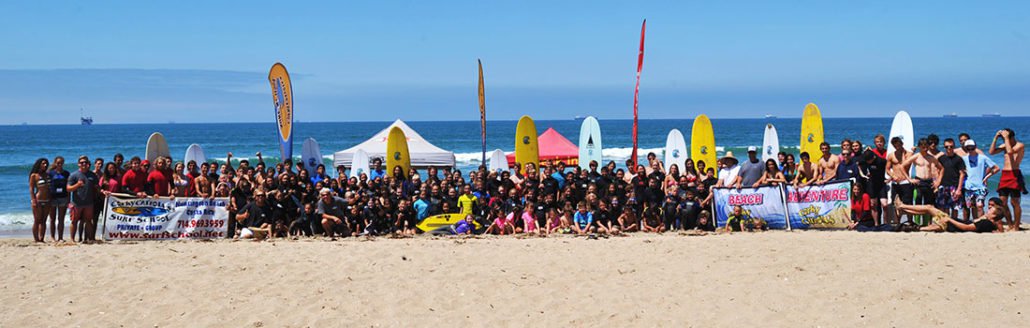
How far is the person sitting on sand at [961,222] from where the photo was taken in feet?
30.0

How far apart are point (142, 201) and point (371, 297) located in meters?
4.21

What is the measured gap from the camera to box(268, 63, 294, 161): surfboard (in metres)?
13.4

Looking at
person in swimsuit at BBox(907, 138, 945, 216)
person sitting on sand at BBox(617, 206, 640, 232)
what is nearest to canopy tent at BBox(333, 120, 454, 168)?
person sitting on sand at BBox(617, 206, 640, 232)

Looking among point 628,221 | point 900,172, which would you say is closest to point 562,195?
point 628,221

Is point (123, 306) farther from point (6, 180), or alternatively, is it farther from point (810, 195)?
point (6, 180)

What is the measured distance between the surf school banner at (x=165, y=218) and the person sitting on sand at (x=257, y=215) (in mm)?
230

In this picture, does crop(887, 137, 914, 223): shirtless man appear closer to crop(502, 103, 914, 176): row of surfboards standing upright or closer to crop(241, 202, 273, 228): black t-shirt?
crop(502, 103, 914, 176): row of surfboards standing upright

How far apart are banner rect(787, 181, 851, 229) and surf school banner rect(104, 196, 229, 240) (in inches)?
254

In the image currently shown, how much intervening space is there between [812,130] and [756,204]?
410 cm

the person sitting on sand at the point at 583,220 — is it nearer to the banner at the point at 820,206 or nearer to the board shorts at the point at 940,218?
the banner at the point at 820,206

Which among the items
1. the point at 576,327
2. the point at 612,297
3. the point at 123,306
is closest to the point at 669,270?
the point at 612,297

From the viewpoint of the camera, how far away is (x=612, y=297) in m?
6.95

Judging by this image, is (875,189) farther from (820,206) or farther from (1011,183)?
(1011,183)

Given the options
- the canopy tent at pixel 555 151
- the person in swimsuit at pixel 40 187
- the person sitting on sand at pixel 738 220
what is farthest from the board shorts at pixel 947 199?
the person in swimsuit at pixel 40 187
